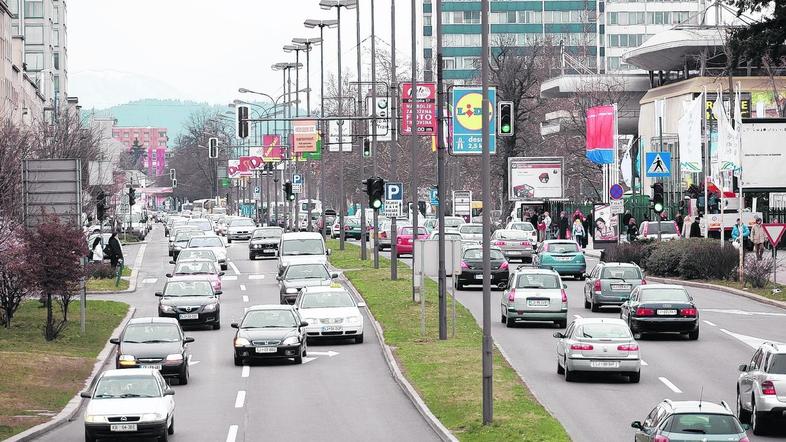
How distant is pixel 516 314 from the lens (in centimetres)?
3959

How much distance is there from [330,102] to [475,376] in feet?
325

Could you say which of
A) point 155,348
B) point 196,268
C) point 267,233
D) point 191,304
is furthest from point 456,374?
point 267,233

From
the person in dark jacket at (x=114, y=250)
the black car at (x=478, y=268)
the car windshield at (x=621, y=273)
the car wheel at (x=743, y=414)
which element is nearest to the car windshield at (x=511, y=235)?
the black car at (x=478, y=268)

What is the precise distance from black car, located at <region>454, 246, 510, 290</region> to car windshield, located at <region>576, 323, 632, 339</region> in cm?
2114

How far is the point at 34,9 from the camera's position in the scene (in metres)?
148

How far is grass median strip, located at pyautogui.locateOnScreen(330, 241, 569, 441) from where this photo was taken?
22797 millimetres

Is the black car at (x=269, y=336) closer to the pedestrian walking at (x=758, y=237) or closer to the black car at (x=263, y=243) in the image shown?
the pedestrian walking at (x=758, y=237)

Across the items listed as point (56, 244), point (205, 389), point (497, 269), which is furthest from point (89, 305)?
point (205, 389)

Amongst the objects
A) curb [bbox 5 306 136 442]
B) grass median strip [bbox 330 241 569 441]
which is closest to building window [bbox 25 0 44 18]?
grass median strip [bbox 330 241 569 441]

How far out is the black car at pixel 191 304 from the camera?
4134 centimetres

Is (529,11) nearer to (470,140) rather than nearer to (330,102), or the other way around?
(330,102)

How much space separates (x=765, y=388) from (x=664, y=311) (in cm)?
1344

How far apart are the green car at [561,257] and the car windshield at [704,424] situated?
118 ft

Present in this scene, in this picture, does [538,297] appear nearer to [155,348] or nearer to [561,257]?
[155,348]
